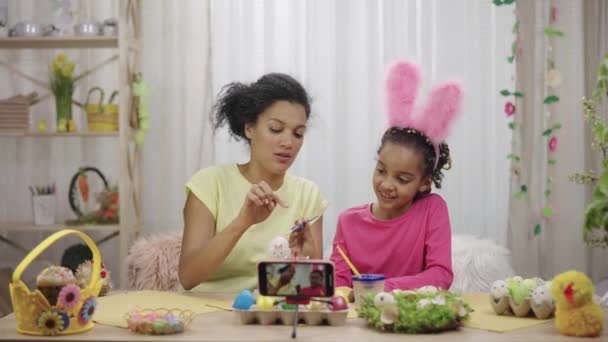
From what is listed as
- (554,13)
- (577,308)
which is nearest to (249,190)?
(577,308)

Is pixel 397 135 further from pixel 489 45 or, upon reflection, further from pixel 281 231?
pixel 489 45

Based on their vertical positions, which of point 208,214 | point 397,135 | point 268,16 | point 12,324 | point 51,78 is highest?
point 268,16

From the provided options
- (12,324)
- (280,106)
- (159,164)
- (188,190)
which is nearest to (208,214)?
(188,190)

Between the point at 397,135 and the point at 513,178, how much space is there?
1.70 meters

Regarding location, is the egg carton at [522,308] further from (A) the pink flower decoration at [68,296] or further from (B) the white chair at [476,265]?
(B) the white chair at [476,265]

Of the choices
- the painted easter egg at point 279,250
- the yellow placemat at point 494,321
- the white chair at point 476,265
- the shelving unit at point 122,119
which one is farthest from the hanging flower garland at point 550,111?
the painted easter egg at point 279,250

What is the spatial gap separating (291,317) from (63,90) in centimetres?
250

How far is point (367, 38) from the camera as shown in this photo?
3.86 meters

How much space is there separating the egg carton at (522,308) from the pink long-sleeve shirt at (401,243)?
1.21 feet

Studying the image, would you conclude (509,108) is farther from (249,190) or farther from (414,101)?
(249,190)

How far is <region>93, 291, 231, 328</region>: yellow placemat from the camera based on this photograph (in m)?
1.74

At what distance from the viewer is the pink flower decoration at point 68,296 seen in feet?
5.07

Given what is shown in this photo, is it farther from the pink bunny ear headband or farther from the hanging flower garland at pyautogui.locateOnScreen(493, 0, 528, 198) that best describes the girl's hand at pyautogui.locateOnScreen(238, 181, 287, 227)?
the hanging flower garland at pyautogui.locateOnScreen(493, 0, 528, 198)

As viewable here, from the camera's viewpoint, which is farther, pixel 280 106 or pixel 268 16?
pixel 268 16
